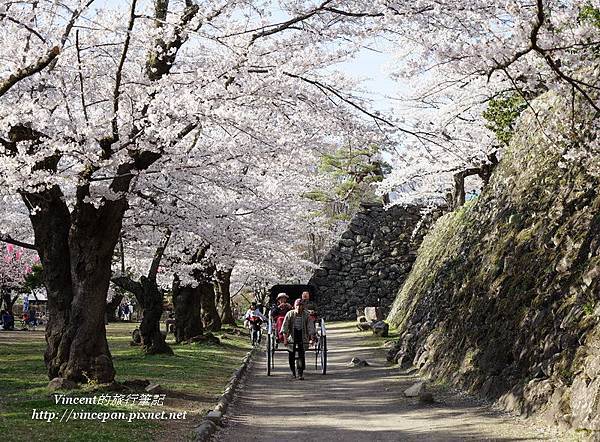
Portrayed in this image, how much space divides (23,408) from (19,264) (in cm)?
2905

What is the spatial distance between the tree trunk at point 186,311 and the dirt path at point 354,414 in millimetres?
7635

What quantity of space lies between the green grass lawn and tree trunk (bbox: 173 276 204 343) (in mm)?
1849

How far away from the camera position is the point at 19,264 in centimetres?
3566

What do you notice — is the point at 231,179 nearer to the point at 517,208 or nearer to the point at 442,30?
the point at 517,208

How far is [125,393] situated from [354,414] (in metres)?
3.08

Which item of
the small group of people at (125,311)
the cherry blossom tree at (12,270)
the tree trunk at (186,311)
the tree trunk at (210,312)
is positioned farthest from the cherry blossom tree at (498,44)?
the small group of people at (125,311)

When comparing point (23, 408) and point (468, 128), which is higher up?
point (468, 128)

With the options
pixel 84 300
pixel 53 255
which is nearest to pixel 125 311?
pixel 53 255

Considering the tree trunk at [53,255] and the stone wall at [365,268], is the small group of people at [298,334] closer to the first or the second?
the tree trunk at [53,255]

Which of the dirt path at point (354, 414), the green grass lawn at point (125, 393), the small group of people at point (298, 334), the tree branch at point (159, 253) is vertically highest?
the tree branch at point (159, 253)

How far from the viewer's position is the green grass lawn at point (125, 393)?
724cm

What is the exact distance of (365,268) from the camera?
36.6 metres

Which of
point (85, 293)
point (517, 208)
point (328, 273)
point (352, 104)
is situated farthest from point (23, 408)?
point (328, 273)

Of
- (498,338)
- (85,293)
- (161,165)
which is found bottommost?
(498,338)
